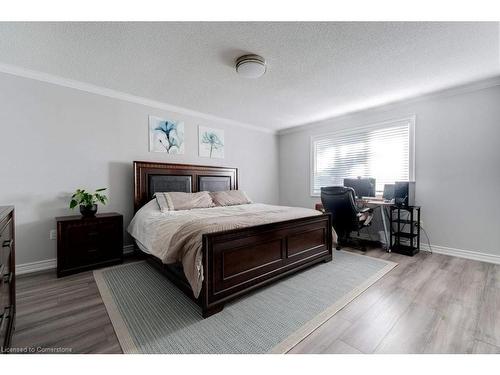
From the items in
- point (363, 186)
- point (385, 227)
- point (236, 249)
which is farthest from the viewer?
point (363, 186)

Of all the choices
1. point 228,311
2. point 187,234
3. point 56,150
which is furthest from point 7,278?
point 56,150

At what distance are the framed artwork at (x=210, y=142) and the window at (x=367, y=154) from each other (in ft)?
6.75

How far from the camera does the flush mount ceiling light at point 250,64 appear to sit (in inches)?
87.0

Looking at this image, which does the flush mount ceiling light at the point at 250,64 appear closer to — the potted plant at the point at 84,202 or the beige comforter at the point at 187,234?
the beige comforter at the point at 187,234

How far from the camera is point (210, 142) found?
13.9ft

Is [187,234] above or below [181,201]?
below

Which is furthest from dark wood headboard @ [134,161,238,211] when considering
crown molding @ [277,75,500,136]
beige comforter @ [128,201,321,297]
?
crown molding @ [277,75,500,136]

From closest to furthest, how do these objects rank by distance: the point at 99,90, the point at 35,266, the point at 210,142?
the point at 35,266 < the point at 99,90 < the point at 210,142

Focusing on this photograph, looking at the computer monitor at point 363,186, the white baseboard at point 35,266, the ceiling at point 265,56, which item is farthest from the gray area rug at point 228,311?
the ceiling at point 265,56

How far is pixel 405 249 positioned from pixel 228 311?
294 cm

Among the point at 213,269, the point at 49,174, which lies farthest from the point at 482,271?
the point at 49,174

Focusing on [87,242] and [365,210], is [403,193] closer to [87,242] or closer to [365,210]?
[365,210]
